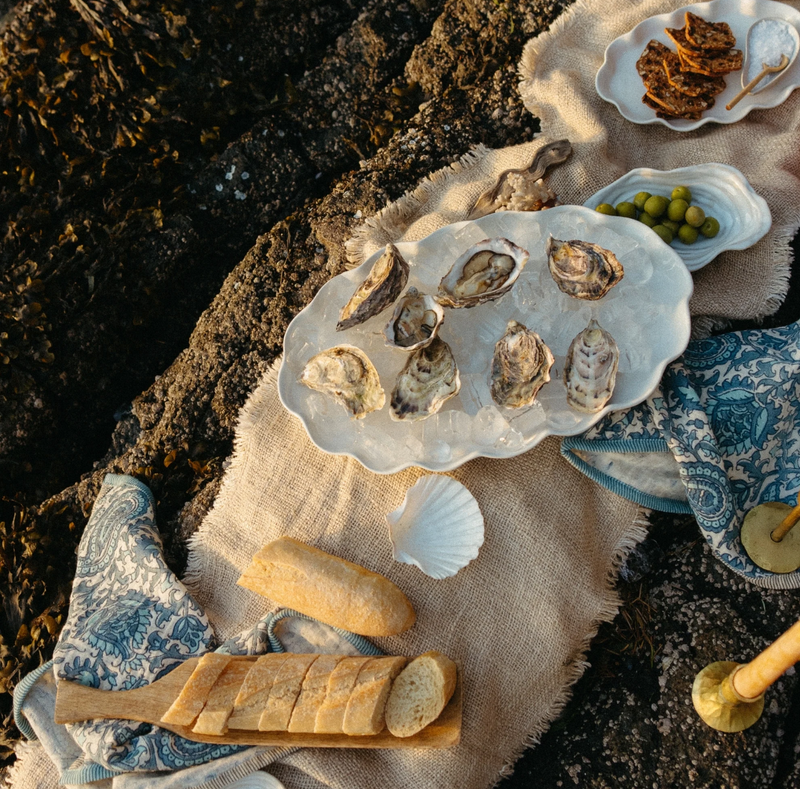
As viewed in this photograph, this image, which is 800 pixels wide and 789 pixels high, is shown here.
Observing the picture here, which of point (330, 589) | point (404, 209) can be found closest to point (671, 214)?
point (404, 209)

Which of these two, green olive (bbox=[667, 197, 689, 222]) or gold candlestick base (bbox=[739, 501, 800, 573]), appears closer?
gold candlestick base (bbox=[739, 501, 800, 573])

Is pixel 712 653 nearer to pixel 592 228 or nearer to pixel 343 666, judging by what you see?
pixel 343 666

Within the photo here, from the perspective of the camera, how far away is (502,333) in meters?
2.20

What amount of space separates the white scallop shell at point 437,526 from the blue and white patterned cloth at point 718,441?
39 cm

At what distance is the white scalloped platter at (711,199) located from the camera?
2.34 metres

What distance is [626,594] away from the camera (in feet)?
7.91

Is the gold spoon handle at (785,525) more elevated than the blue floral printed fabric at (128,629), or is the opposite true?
the blue floral printed fabric at (128,629)

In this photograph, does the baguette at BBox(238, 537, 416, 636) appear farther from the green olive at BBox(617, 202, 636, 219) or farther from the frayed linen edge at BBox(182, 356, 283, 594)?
the green olive at BBox(617, 202, 636, 219)

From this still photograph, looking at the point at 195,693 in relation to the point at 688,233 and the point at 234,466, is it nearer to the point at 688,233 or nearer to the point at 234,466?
the point at 234,466

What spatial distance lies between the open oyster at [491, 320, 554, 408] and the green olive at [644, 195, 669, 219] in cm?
67

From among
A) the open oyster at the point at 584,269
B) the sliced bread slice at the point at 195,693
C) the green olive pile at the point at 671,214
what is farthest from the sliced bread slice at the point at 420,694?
the green olive pile at the point at 671,214

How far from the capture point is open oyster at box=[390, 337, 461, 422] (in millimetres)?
2115

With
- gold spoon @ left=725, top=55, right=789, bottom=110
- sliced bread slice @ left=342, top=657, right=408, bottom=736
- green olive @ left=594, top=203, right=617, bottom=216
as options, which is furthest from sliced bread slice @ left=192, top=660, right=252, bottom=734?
gold spoon @ left=725, top=55, right=789, bottom=110

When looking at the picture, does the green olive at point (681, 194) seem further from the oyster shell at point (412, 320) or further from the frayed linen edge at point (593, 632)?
the frayed linen edge at point (593, 632)
